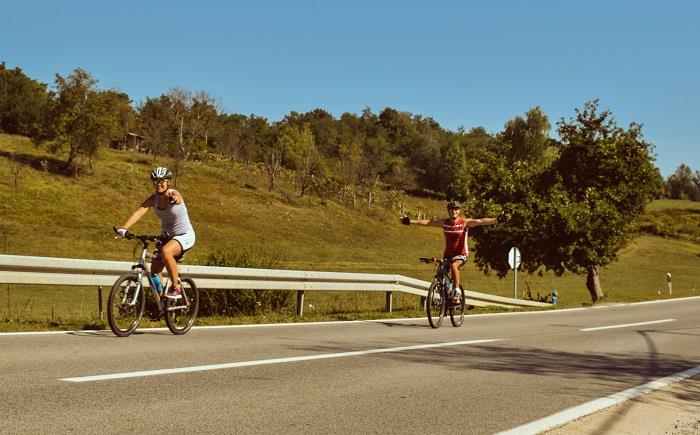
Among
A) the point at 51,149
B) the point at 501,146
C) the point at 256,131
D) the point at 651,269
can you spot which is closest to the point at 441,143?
the point at 256,131

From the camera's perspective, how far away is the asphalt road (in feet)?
15.3

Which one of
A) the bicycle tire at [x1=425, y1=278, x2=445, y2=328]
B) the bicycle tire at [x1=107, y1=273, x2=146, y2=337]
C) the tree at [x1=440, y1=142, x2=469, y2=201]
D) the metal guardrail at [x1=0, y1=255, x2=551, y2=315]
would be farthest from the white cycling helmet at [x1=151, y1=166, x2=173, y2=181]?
the tree at [x1=440, y1=142, x2=469, y2=201]

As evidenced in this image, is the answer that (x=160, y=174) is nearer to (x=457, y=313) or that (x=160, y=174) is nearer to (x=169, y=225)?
(x=169, y=225)

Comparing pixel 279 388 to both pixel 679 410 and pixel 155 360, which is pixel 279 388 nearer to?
pixel 155 360

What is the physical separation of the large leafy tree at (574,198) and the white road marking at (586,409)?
2228cm

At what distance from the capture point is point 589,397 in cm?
612

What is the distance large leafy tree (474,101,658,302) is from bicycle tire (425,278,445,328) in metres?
17.7

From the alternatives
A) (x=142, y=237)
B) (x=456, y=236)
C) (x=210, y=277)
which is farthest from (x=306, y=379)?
(x=456, y=236)

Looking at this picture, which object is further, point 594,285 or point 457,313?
point 594,285

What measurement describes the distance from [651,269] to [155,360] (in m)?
68.8

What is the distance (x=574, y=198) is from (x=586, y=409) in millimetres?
25671

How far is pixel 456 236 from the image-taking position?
12141mm

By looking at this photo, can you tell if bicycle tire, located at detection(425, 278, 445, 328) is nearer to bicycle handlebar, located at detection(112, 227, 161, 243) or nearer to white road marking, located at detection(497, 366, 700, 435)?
white road marking, located at detection(497, 366, 700, 435)

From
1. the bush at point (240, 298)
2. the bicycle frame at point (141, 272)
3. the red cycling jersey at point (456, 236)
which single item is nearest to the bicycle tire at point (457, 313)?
the red cycling jersey at point (456, 236)
